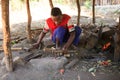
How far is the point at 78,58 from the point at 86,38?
114 cm

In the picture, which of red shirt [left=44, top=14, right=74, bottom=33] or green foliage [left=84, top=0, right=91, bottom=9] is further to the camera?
green foliage [left=84, top=0, right=91, bottom=9]

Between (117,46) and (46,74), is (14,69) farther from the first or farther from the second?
(117,46)

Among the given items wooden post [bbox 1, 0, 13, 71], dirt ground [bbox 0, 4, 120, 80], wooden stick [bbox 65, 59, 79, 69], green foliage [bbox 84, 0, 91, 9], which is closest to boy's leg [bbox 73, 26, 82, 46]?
dirt ground [bbox 0, 4, 120, 80]

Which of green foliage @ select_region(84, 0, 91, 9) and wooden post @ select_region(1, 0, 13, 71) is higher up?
green foliage @ select_region(84, 0, 91, 9)

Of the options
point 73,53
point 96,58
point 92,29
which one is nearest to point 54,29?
point 73,53

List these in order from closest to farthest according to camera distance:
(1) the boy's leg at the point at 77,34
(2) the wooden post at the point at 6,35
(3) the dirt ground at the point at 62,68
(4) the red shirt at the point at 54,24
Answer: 1. (2) the wooden post at the point at 6,35
2. (3) the dirt ground at the point at 62,68
3. (4) the red shirt at the point at 54,24
4. (1) the boy's leg at the point at 77,34

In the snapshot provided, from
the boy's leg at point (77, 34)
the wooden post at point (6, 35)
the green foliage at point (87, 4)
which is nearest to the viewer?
the wooden post at point (6, 35)

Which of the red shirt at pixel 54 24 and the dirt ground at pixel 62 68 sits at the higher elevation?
the red shirt at pixel 54 24

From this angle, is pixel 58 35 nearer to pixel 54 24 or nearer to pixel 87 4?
pixel 54 24

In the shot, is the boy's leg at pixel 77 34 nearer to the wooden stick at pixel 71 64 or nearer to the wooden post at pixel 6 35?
the wooden stick at pixel 71 64

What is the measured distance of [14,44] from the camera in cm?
658

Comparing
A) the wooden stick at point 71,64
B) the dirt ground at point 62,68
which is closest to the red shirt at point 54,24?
the dirt ground at point 62,68

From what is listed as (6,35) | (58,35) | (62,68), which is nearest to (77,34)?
(58,35)

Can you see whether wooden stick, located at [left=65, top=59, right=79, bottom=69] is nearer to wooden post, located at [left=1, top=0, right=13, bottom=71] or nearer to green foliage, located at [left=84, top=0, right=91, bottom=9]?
wooden post, located at [left=1, top=0, right=13, bottom=71]
